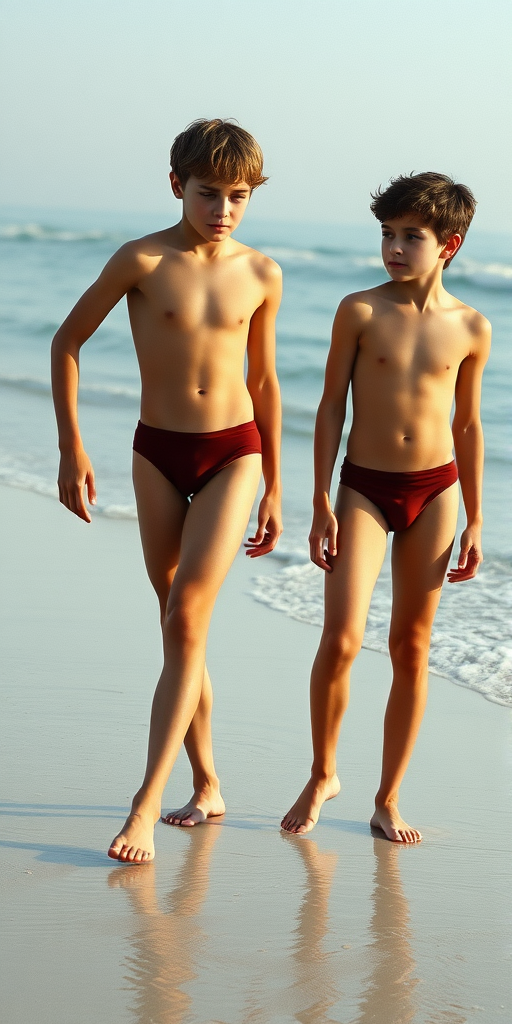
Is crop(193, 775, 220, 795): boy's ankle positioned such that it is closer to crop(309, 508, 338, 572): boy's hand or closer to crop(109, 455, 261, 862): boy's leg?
crop(109, 455, 261, 862): boy's leg

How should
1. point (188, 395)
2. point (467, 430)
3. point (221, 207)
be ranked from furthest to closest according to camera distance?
point (467, 430), point (188, 395), point (221, 207)

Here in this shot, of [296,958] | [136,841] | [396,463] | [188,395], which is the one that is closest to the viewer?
→ [296,958]

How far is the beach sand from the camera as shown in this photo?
8.43ft

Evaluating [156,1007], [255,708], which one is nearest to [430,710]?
[255,708]

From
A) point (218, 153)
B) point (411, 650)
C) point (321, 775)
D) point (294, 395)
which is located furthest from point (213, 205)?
point (294, 395)

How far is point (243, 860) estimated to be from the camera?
→ 3287 mm

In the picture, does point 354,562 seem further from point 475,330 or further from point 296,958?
point 296,958

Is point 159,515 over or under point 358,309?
under

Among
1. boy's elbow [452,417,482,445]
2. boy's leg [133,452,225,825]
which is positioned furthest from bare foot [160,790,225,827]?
boy's elbow [452,417,482,445]

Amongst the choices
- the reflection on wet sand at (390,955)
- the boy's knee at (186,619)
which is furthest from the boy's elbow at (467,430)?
the reflection on wet sand at (390,955)

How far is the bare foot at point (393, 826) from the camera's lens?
11.4 ft

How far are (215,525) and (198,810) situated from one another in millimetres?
878

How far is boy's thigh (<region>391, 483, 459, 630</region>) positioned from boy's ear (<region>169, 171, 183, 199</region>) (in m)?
1.16

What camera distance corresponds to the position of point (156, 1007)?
2473mm
